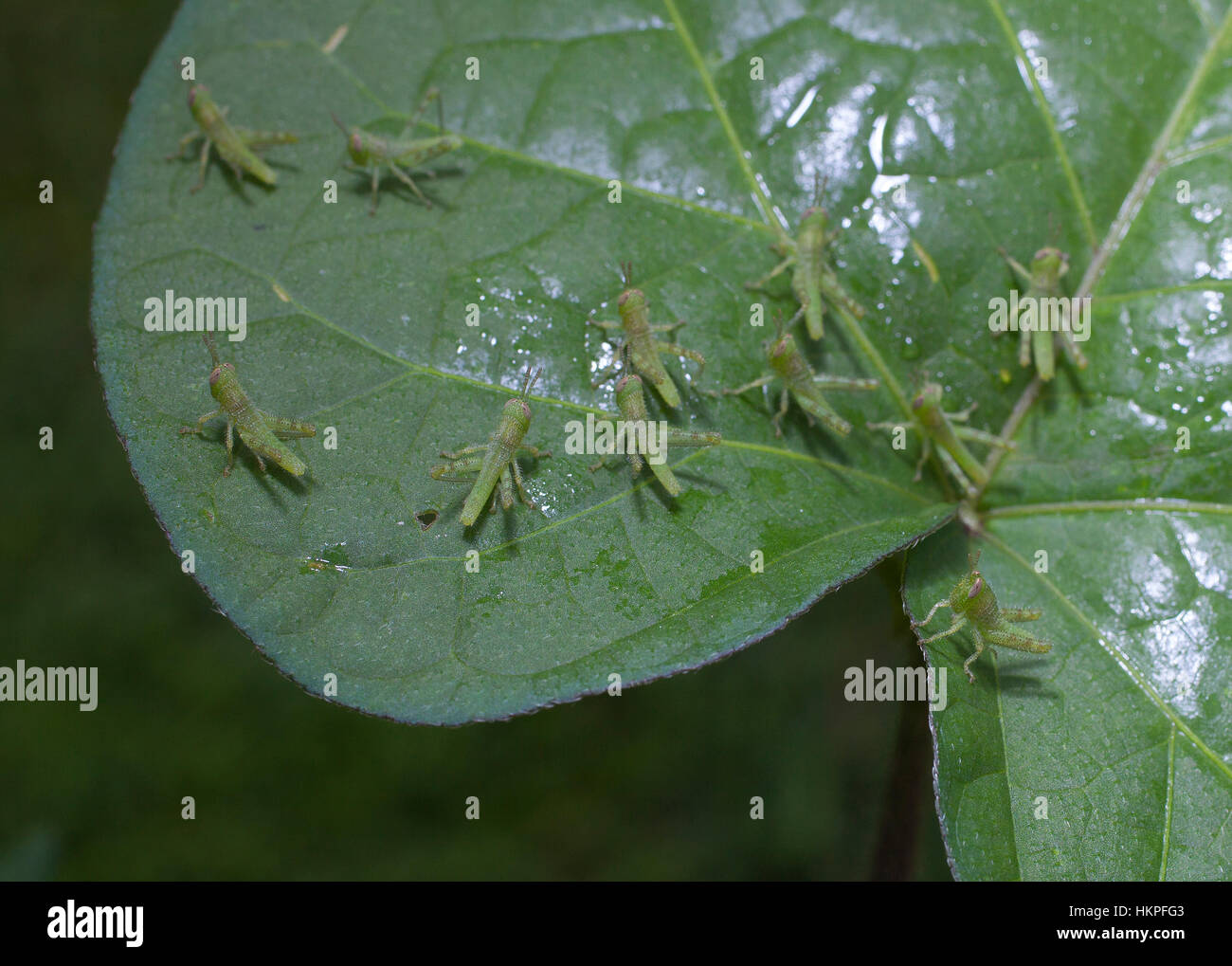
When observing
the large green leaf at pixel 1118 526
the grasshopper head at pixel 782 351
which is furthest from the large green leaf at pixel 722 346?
the grasshopper head at pixel 782 351

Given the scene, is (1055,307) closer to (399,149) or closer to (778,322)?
(778,322)

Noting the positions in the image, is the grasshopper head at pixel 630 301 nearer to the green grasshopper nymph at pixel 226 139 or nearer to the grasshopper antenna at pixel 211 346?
the grasshopper antenna at pixel 211 346

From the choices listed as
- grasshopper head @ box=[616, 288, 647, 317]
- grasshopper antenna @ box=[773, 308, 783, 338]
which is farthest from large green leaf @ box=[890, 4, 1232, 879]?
grasshopper head @ box=[616, 288, 647, 317]

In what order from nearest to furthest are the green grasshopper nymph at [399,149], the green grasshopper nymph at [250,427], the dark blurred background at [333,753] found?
1. the green grasshopper nymph at [250,427]
2. the green grasshopper nymph at [399,149]
3. the dark blurred background at [333,753]

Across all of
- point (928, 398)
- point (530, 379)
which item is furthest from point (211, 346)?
point (928, 398)

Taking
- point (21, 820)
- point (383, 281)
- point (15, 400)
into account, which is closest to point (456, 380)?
point (383, 281)

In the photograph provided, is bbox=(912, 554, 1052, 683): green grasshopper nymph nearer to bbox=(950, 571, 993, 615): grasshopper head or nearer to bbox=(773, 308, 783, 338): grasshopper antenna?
bbox=(950, 571, 993, 615): grasshopper head
